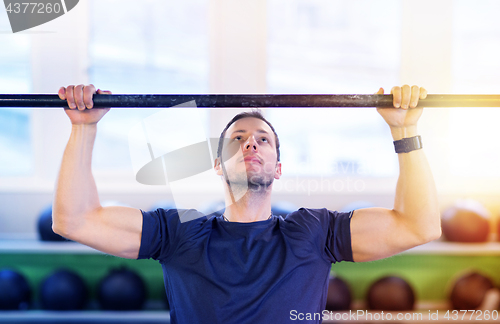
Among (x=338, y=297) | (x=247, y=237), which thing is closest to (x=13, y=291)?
(x=247, y=237)

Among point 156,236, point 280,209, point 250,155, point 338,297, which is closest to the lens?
point 156,236

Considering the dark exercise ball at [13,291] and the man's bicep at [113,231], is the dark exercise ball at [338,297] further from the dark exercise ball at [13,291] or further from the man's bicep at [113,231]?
the dark exercise ball at [13,291]

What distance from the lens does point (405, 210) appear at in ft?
4.49

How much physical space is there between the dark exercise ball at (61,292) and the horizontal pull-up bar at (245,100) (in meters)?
1.76

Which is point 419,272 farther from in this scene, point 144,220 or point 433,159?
point 144,220

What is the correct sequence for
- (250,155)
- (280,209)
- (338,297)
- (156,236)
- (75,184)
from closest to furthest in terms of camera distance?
(75,184)
(156,236)
(250,155)
(338,297)
(280,209)

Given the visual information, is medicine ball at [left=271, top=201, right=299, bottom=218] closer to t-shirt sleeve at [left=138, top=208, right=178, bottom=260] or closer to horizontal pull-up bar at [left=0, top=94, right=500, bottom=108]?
t-shirt sleeve at [left=138, top=208, right=178, bottom=260]

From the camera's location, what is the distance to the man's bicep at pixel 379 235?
4.47 ft

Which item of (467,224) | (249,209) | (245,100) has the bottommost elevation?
(467,224)

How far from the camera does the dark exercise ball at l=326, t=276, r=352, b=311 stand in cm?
257

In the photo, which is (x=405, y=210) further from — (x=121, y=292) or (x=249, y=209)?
(x=121, y=292)

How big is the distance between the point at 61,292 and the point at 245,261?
193cm

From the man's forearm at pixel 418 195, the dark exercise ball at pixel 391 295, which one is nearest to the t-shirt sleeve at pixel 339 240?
the man's forearm at pixel 418 195

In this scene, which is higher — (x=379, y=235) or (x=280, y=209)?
(x=379, y=235)
